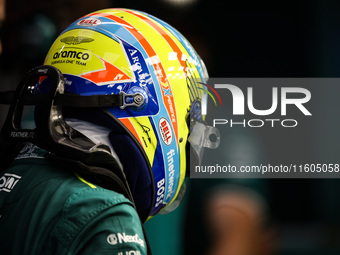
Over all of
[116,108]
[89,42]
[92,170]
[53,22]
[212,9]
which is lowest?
[92,170]

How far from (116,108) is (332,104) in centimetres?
250

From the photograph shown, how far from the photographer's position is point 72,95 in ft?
3.06

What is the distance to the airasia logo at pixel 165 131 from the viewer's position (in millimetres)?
1040

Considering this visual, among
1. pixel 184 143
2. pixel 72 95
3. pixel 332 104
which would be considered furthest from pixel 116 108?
pixel 332 104

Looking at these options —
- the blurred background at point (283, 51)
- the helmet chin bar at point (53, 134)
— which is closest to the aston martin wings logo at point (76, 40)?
the helmet chin bar at point (53, 134)

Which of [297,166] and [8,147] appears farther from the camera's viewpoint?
[297,166]

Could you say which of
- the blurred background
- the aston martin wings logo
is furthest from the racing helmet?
the blurred background

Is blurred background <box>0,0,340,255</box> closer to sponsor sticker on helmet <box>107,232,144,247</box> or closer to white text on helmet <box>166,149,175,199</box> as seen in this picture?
white text on helmet <box>166,149,175,199</box>

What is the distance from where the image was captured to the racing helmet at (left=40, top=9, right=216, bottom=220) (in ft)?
3.20

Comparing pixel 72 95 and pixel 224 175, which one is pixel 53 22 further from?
pixel 72 95

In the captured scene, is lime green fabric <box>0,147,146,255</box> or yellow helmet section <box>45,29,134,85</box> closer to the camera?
lime green fabric <box>0,147,146,255</box>

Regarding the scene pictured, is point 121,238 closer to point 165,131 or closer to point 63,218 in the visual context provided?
point 63,218

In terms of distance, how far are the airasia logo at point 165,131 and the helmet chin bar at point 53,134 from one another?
0.12 meters

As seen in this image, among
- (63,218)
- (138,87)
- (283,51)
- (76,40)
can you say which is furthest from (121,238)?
(283,51)
